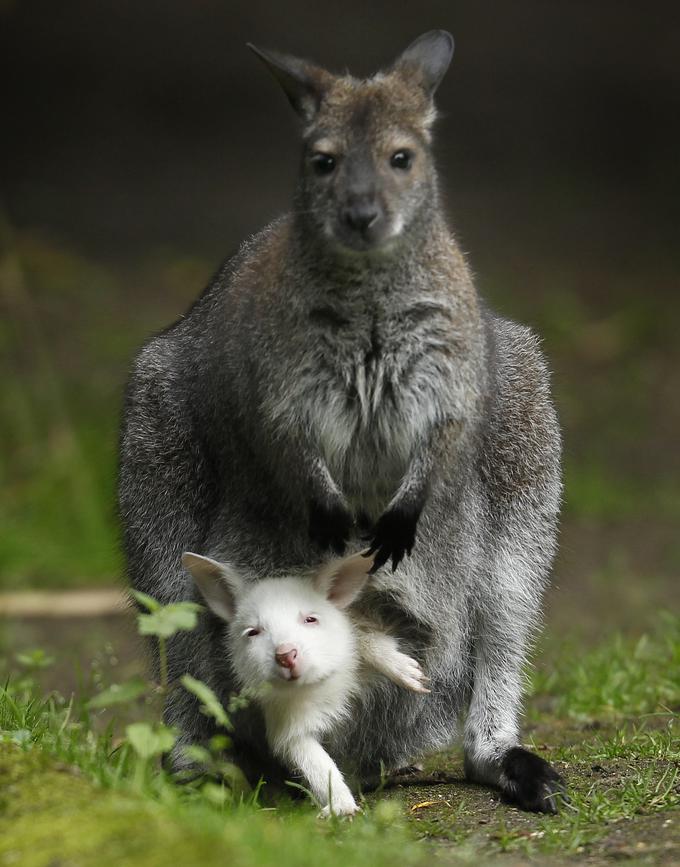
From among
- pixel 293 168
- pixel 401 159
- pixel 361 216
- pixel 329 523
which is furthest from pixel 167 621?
pixel 293 168

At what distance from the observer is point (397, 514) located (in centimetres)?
514

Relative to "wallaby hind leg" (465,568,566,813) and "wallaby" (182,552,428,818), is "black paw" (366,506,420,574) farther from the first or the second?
"wallaby hind leg" (465,568,566,813)

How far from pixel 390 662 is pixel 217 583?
688 mm

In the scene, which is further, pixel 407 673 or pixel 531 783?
pixel 407 673

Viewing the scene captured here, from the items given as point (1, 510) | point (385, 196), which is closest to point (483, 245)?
point (1, 510)

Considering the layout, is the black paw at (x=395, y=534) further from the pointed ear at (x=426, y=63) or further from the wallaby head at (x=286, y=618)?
the pointed ear at (x=426, y=63)

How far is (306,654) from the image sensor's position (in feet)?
16.3

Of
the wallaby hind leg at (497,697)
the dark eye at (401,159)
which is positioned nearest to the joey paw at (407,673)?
the wallaby hind leg at (497,697)

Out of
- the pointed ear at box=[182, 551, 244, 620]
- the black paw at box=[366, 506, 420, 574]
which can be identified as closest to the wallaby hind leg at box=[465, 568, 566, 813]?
the black paw at box=[366, 506, 420, 574]

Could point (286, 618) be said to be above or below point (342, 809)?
above

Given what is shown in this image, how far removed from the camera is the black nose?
4883 mm

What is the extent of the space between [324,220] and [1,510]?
7.00m

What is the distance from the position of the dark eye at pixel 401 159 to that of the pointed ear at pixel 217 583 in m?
1.53

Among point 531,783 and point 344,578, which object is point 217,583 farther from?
point 531,783
